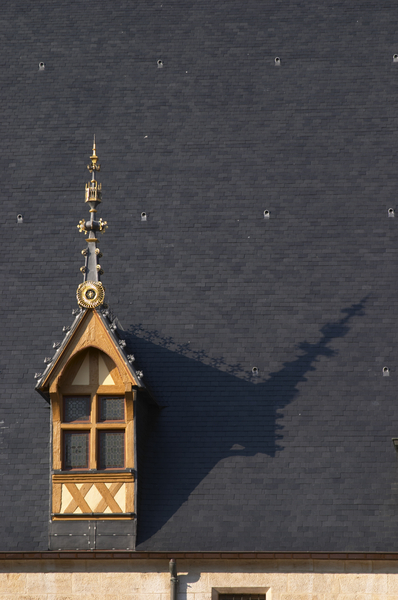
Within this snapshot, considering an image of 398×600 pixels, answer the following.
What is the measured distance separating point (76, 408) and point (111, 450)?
3.45ft

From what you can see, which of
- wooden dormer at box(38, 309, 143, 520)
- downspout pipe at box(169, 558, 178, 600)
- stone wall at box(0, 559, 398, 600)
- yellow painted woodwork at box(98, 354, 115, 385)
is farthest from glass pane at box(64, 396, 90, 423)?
downspout pipe at box(169, 558, 178, 600)

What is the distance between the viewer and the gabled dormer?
23172mm

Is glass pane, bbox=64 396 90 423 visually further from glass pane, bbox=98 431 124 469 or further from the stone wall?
the stone wall

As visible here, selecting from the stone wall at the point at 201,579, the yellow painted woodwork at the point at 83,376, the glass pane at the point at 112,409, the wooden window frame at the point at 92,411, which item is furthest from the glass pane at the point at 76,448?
the stone wall at the point at 201,579

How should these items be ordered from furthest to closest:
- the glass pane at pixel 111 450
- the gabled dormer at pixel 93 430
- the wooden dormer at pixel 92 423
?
the glass pane at pixel 111 450, the wooden dormer at pixel 92 423, the gabled dormer at pixel 93 430

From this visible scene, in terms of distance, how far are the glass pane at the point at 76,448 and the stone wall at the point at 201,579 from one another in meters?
1.86

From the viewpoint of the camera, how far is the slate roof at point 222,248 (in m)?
23.7

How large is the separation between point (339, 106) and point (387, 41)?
252cm

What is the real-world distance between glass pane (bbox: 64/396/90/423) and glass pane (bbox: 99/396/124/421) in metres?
0.29

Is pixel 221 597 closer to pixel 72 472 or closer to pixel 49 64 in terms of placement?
pixel 72 472

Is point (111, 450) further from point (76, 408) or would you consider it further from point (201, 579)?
point (201, 579)

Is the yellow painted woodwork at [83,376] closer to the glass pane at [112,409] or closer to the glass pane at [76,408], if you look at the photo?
the glass pane at [76,408]

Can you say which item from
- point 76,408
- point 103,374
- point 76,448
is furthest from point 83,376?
point 76,448

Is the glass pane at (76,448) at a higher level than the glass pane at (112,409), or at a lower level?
lower
